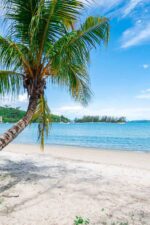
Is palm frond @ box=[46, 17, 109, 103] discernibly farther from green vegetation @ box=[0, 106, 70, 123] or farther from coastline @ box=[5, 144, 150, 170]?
coastline @ box=[5, 144, 150, 170]

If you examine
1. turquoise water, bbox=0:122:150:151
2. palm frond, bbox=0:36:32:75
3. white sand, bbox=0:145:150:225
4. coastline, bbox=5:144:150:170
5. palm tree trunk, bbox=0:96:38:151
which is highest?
palm frond, bbox=0:36:32:75

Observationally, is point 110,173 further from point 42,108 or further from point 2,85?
point 2,85

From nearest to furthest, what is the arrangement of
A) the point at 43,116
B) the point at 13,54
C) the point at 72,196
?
1. the point at 72,196
2. the point at 13,54
3. the point at 43,116

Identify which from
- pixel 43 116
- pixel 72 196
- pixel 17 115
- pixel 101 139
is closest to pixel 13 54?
pixel 43 116

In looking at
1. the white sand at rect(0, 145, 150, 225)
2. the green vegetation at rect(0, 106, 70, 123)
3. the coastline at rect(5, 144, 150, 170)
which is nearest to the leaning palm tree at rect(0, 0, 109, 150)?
the white sand at rect(0, 145, 150, 225)

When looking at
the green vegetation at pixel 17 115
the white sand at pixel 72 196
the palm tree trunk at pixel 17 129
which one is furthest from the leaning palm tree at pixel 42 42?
the green vegetation at pixel 17 115

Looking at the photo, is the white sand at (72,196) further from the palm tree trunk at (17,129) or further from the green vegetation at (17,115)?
the green vegetation at (17,115)

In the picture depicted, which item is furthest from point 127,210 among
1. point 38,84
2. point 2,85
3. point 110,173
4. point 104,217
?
point 2,85

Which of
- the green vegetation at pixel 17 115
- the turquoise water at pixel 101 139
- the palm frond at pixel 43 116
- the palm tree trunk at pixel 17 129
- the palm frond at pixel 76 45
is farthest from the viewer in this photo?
the turquoise water at pixel 101 139

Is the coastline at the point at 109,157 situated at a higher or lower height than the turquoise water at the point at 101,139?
higher

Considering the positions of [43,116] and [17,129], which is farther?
[43,116]

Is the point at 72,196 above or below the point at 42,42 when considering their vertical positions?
below

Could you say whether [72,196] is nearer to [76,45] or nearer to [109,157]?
[76,45]

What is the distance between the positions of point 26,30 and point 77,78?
1.62 m
